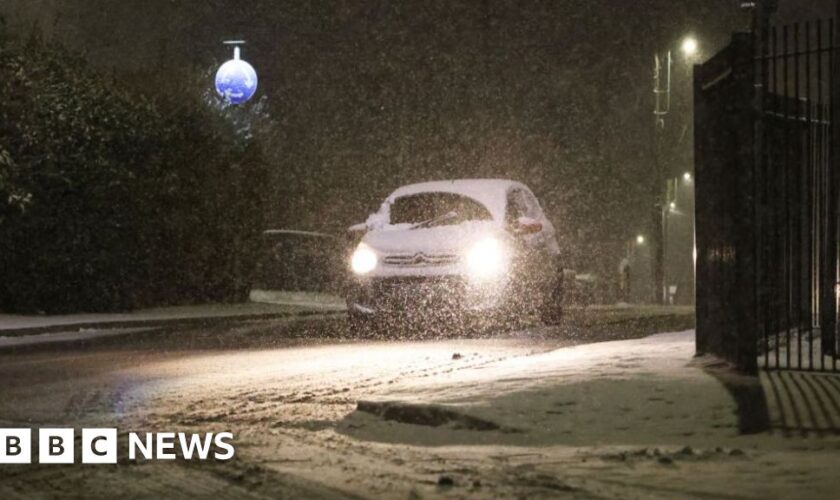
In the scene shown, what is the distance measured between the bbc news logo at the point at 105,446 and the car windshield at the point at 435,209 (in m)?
8.92

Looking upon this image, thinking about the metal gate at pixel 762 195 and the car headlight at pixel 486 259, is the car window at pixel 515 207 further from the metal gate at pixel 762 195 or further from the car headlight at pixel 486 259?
the metal gate at pixel 762 195

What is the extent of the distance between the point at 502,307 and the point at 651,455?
9.05 metres

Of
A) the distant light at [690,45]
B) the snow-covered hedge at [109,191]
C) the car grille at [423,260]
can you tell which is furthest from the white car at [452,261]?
the distant light at [690,45]

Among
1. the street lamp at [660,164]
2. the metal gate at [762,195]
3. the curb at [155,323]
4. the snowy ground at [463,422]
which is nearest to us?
the snowy ground at [463,422]

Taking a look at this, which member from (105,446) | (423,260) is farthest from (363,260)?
(105,446)

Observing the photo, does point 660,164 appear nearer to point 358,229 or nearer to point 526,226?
point 526,226

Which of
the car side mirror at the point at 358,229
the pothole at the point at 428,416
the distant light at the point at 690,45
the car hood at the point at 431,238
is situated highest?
the distant light at the point at 690,45

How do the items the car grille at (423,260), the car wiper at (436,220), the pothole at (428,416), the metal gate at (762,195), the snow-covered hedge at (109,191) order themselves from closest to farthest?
the pothole at (428,416), the metal gate at (762,195), the car grille at (423,260), the car wiper at (436,220), the snow-covered hedge at (109,191)

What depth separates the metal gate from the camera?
9336 mm

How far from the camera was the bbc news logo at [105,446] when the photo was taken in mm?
7090

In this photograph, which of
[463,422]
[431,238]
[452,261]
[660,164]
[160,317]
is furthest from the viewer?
[660,164]

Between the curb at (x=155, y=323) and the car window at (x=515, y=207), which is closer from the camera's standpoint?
the car window at (x=515, y=207)

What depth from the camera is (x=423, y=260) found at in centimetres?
1548

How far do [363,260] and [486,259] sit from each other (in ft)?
5.23
